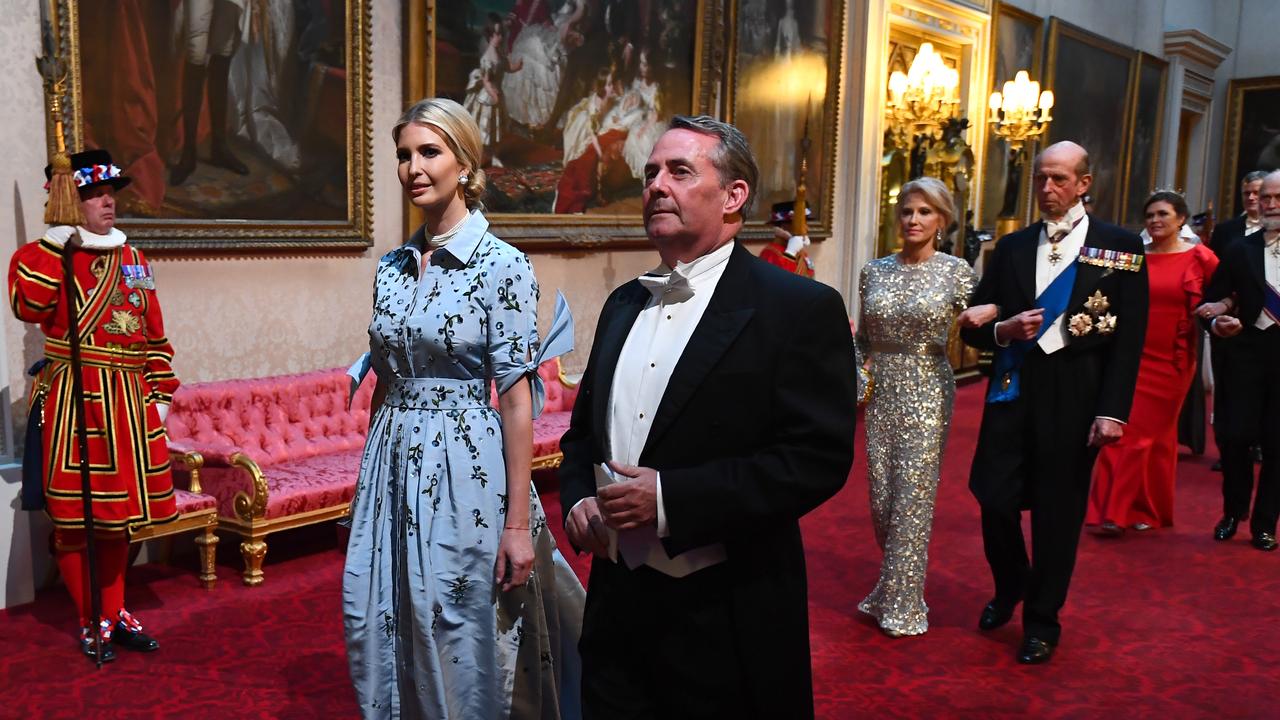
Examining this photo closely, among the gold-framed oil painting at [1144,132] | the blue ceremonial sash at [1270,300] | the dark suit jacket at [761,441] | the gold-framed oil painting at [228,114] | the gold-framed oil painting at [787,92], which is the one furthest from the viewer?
the gold-framed oil painting at [1144,132]

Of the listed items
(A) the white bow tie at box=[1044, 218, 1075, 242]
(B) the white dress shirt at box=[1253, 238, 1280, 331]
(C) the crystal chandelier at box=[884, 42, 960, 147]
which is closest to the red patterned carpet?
(B) the white dress shirt at box=[1253, 238, 1280, 331]

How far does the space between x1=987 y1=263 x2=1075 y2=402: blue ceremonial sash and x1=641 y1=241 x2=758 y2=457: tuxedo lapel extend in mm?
2307

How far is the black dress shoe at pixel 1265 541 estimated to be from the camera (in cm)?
627

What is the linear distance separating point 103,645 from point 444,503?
232cm

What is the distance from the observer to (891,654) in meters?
4.51

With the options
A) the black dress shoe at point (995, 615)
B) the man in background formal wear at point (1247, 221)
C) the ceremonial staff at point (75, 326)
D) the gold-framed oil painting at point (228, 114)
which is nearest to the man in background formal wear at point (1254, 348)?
the man in background formal wear at point (1247, 221)

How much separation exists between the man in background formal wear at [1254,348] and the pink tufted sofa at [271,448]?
394 cm

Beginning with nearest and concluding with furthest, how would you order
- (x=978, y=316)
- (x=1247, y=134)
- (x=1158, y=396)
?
1. (x=978, y=316)
2. (x=1158, y=396)
3. (x=1247, y=134)

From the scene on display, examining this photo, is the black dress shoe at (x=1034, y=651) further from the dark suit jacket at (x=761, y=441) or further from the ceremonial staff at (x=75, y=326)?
the ceremonial staff at (x=75, y=326)

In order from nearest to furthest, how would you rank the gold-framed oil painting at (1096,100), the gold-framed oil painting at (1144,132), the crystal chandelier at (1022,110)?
the crystal chandelier at (1022,110), the gold-framed oil painting at (1096,100), the gold-framed oil painting at (1144,132)

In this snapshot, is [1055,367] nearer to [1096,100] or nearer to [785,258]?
[785,258]

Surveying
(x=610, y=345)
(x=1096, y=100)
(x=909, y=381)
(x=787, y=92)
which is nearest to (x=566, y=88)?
(x=787, y=92)

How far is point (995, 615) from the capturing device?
479 cm

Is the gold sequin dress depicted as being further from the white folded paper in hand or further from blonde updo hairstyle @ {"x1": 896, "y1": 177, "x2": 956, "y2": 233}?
the white folded paper in hand
